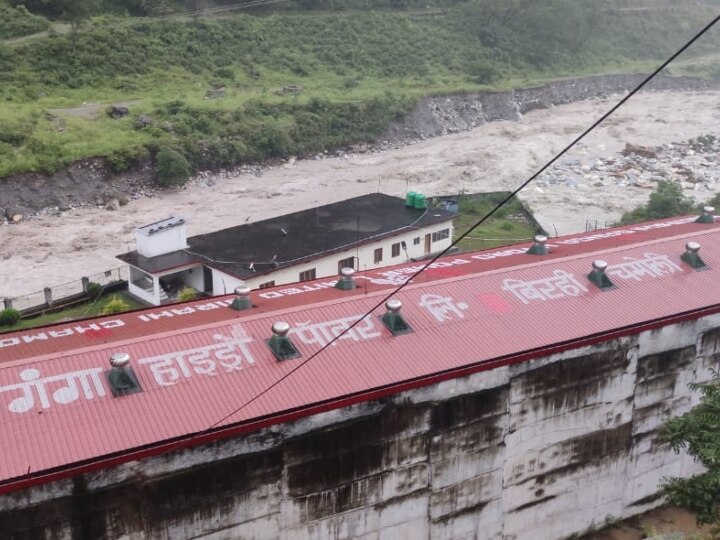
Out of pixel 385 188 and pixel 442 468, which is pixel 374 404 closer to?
pixel 442 468

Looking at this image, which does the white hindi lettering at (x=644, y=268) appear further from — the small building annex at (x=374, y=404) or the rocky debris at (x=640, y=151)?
the rocky debris at (x=640, y=151)

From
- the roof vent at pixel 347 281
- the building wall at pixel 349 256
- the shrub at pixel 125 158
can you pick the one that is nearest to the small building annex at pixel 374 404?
the roof vent at pixel 347 281

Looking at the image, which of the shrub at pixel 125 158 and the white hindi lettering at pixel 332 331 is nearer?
the white hindi lettering at pixel 332 331

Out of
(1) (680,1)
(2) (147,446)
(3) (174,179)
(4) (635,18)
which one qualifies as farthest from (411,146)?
(1) (680,1)

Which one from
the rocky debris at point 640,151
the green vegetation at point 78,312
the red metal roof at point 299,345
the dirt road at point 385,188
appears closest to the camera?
the red metal roof at point 299,345

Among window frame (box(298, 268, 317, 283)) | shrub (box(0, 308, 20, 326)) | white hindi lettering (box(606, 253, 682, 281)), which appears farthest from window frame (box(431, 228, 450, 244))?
shrub (box(0, 308, 20, 326))

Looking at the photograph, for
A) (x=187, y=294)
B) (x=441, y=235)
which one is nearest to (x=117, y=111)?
(x=441, y=235)
